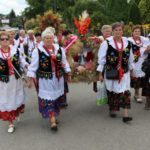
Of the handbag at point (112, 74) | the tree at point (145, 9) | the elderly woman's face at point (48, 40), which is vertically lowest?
the handbag at point (112, 74)

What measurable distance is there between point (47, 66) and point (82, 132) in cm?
121

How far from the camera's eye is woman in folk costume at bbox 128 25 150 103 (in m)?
7.73

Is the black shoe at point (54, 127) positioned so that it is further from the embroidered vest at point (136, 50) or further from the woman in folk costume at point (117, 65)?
the embroidered vest at point (136, 50)

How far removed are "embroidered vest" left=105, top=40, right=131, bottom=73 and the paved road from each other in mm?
952

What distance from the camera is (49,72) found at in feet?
20.6

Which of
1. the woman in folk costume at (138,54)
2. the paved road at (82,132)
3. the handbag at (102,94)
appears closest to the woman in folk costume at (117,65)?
the handbag at (102,94)

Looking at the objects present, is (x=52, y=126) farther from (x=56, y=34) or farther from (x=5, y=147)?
(x=56, y=34)

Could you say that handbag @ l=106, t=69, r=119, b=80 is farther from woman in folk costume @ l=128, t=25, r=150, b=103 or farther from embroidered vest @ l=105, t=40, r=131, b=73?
woman in folk costume @ l=128, t=25, r=150, b=103

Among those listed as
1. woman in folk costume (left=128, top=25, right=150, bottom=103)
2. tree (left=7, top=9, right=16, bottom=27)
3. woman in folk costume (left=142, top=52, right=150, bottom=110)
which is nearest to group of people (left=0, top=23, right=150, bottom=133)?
woman in folk costume (left=142, top=52, right=150, bottom=110)

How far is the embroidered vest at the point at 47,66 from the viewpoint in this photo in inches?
244

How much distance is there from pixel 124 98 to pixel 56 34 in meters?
2.09

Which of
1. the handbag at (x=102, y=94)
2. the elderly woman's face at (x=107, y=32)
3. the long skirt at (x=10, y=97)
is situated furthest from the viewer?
the elderly woman's face at (x=107, y=32)

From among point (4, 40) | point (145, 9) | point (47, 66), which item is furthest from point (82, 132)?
point (145, 9)

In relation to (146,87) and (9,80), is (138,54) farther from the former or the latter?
(9,80)
